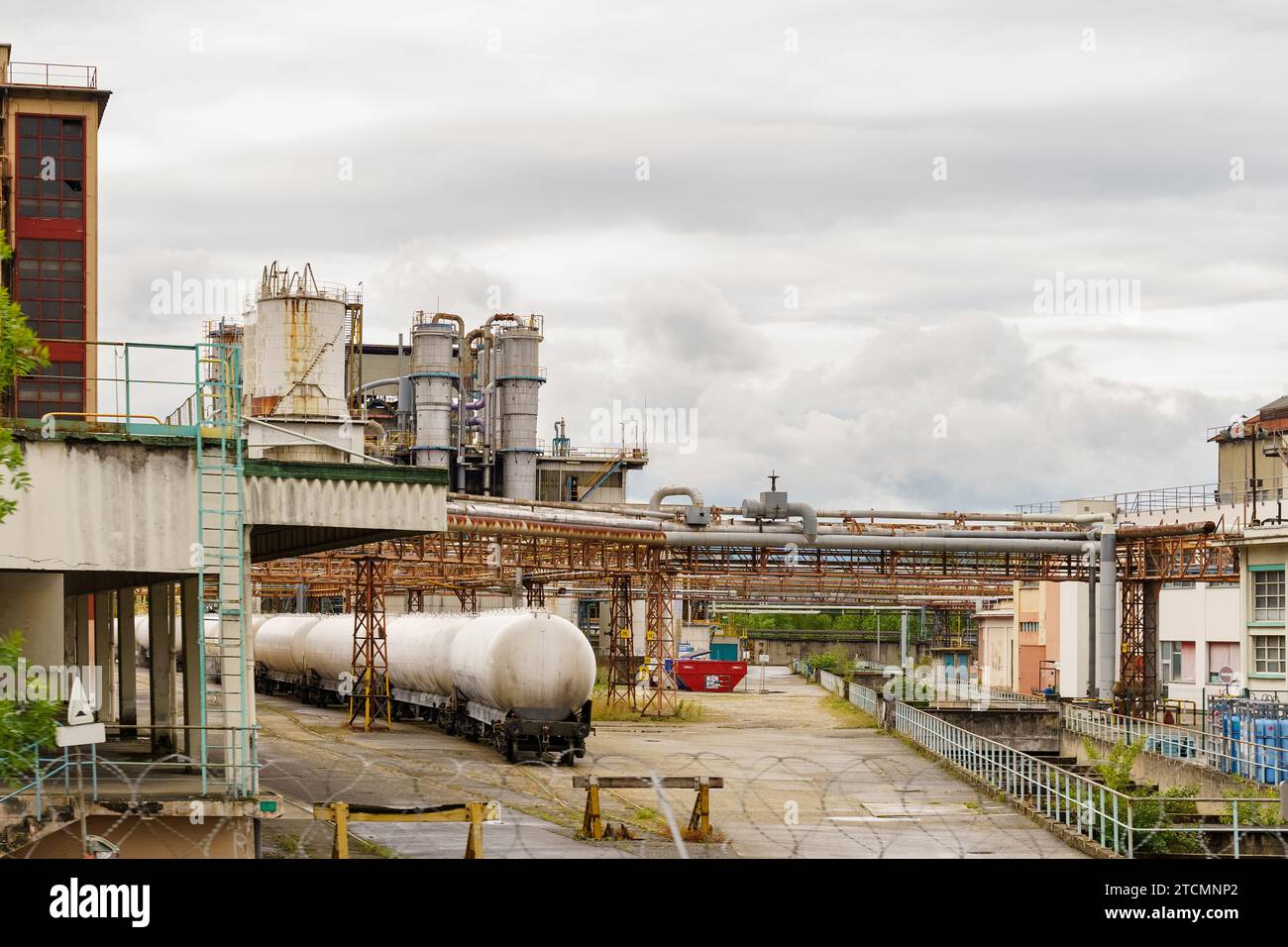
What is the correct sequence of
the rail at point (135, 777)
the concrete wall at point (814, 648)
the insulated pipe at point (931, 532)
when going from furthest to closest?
the concrete wall at point (814, 648) < the insulated pipe at point (931, 532) < the rail at point (135, 777)

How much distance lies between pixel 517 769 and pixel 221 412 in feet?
50.9

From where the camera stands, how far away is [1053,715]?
166 feet

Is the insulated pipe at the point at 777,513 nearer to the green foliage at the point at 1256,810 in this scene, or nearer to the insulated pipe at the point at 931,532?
the insulated pipe at the point at 931,532

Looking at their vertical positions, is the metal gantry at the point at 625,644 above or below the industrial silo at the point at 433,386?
below

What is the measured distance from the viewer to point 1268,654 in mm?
42625

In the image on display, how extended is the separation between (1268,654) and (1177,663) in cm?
2572

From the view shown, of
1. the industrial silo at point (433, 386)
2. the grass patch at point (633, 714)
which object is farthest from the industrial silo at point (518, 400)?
the grass patch at point (633, 714)

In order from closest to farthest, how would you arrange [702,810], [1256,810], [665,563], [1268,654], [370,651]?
1. [702,810]
2. [1256,810]
3. [1268,654]
4. [370,651]
5. [665,563]

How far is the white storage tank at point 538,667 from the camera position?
3444 cm

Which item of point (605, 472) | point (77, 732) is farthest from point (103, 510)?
point (605, 472)

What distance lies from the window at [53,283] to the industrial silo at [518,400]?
22.1 m

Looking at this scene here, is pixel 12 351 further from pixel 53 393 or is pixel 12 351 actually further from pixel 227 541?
pixel 53 393
